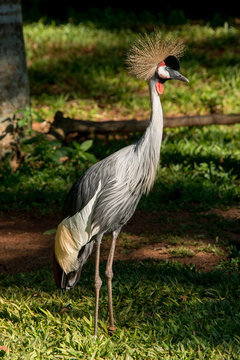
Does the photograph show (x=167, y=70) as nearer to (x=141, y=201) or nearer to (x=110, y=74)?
(x=141, y=201)

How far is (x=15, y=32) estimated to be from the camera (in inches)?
270

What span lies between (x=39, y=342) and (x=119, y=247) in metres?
1.78

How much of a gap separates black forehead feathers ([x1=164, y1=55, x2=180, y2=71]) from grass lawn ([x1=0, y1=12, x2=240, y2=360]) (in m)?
0.61

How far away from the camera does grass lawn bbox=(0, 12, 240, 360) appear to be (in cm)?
359

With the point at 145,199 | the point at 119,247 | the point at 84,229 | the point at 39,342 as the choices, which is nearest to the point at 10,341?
the point at 39,342

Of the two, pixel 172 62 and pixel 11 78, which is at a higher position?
pixel 172 62

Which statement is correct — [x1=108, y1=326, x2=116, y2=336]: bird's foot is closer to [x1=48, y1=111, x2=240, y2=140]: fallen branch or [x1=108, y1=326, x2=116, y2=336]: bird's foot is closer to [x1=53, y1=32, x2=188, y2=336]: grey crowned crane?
[x1=53, y1=32, x2=188, y2=336]: grey crowned crane

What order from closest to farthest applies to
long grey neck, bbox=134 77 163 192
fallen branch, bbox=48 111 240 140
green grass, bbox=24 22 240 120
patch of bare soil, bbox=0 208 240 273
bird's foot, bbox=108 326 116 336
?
long grey neck, bbox=134 77 163 192, bird's foot, bbox=108 326 116 336, patch of bare soil, bbox=0 208 240 273, fallen branch, bbox=48 111 240 140, green grass, bbox=24 22 240 120

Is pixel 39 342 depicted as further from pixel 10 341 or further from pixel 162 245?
pixel 162 245

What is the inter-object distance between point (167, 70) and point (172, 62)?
0.06 meters

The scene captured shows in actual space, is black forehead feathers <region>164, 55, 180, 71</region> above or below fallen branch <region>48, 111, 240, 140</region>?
above

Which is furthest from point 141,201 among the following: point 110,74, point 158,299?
point 110,74

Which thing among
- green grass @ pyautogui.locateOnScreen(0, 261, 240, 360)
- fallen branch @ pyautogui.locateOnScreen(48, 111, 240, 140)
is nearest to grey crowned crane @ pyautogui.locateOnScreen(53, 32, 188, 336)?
green grass @ pyautogui.locateOnScreen(0, 261, 240, 360)

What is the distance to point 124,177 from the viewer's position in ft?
11.6
